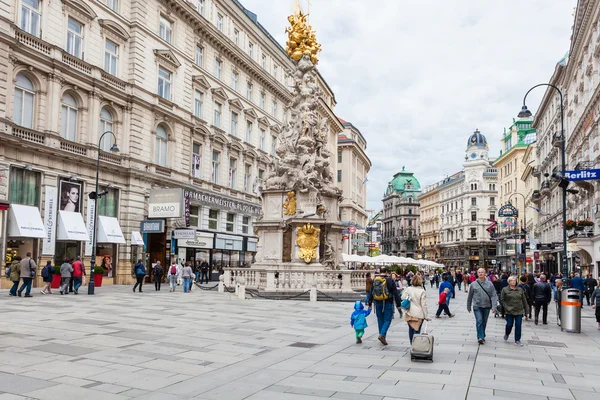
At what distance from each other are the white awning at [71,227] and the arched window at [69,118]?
4.20 metres

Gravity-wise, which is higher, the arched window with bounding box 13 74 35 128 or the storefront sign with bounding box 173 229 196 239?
the arched window with bounding box 13 74 35 128

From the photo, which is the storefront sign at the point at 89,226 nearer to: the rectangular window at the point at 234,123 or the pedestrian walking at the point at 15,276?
the pedestrian walking at the point at 15,276

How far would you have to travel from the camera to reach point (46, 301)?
66.3 ft

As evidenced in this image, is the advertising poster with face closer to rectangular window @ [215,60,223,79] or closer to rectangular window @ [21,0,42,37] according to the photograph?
rectangular window @ [21,0,42,37]

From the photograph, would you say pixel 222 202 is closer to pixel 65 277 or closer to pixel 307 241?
pixel 307 241

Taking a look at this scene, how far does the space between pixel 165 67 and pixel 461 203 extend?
95.6m

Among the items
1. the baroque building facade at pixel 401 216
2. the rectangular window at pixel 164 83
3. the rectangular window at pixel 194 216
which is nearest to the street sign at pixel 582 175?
the rectangular window at pixel 164 83

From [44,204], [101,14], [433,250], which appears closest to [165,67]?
[101,14]

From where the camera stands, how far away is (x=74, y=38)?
30.7m

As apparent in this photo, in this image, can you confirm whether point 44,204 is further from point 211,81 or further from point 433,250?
point 433,250

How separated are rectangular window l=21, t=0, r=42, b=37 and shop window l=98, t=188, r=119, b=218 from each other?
9.50 m

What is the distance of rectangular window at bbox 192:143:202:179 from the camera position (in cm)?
4210

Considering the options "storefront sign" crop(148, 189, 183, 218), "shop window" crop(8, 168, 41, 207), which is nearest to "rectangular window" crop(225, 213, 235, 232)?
"storefront sign" crop(148, 189, 183, 218)

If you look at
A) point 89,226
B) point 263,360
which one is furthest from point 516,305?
point 89,226
